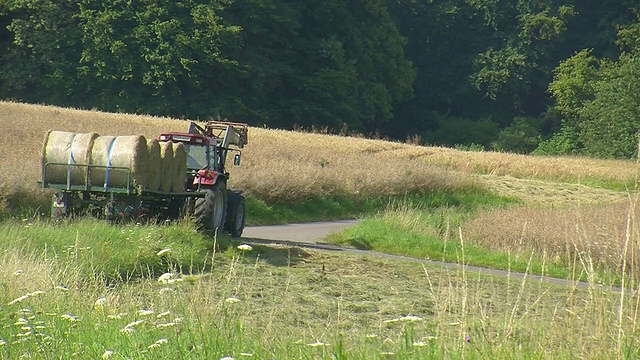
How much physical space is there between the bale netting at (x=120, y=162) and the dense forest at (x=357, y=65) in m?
36.5

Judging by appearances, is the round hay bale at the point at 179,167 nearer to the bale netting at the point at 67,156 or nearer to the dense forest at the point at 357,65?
the bale netting at the point at 67,156

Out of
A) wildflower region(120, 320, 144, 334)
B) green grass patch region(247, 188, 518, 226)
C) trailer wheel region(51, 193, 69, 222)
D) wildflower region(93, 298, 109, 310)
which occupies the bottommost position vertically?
green grass patch region(247, 188, 518, 226)

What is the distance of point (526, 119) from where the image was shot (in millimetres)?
73812

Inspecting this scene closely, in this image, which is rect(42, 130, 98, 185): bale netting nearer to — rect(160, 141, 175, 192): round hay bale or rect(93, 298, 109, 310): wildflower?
rect(160, 141, 175, 192): round hay bale

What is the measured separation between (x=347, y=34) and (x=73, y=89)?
1835 centimetres

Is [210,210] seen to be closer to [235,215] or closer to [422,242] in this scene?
[235,215]

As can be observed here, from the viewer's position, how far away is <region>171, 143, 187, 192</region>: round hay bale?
59.8 feet

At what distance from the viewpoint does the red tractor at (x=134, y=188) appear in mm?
17281

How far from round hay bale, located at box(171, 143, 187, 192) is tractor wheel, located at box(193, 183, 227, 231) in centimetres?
58

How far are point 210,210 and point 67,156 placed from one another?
292 centimetres

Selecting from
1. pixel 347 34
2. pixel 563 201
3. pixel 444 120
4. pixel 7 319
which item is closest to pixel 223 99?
pixel 347 34

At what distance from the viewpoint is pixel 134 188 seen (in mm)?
17266

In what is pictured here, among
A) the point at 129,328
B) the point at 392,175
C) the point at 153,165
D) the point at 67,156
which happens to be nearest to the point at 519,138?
the point at 392,175

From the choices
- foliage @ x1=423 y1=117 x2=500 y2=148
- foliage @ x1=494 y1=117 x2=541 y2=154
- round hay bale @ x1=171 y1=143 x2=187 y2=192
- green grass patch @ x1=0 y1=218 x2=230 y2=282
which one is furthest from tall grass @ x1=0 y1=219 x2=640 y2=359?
foliage @ x1=423 y1=117 x2=500 y2=148
